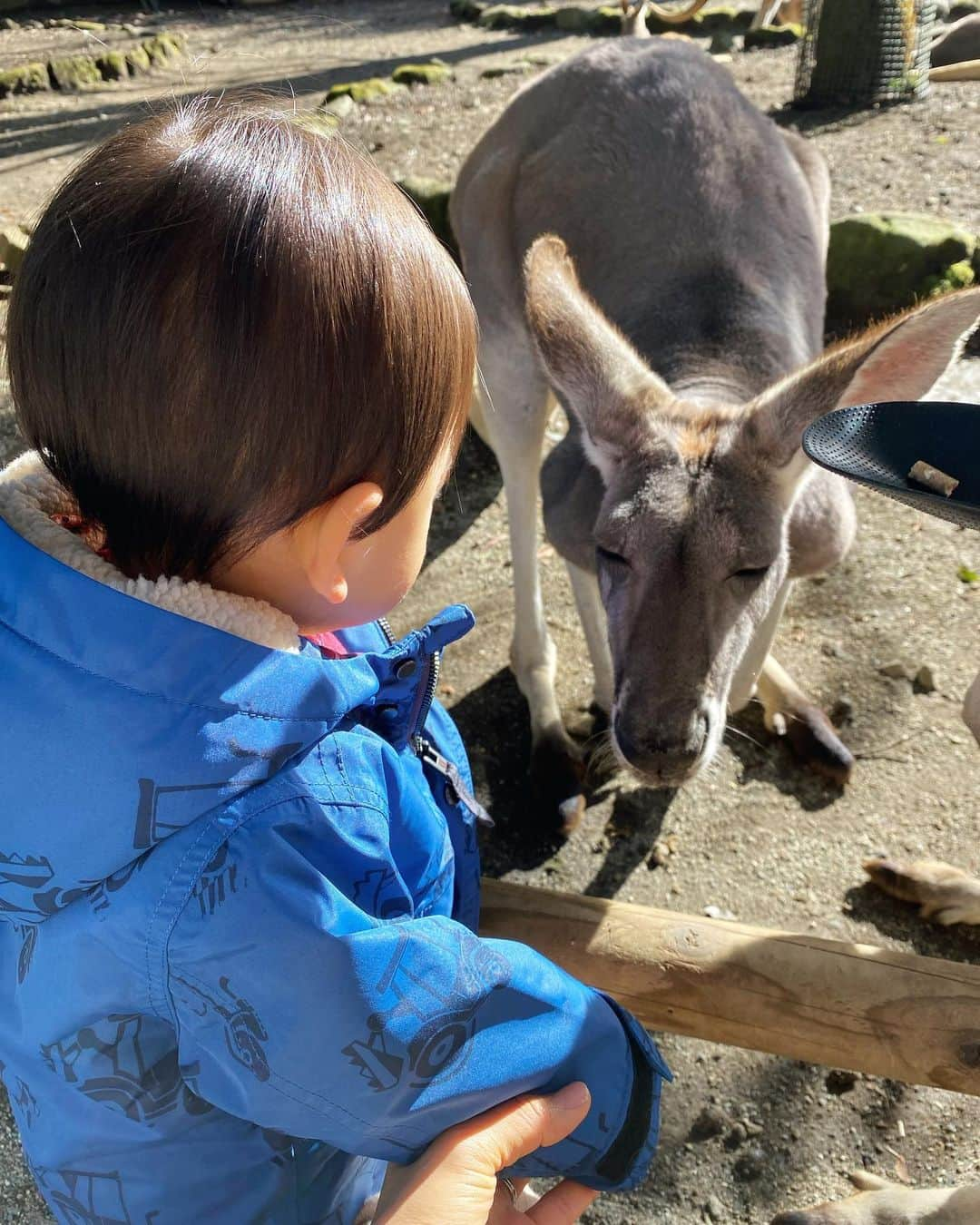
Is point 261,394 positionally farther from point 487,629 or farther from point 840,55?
point 840,55

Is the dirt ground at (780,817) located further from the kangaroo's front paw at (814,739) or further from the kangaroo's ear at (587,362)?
the kangaroo's ear at (587,362)

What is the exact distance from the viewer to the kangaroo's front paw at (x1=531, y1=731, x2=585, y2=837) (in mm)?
2340

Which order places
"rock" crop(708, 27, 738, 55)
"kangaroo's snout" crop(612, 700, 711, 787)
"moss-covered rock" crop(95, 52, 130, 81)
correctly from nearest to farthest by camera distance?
"kangaroo's snout" crop(612, 700, 711, 787) < "rock" crop(708, 27, 738, 55) < "moss-covered rock" crop(95, 52, 130, 81)

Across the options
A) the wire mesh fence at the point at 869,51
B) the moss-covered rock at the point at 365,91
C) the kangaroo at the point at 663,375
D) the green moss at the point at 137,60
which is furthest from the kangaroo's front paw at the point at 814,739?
the green moss at the point at 137,60

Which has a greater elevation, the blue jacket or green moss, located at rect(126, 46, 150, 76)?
green moss, located at rect(126, 46, 150, 76)

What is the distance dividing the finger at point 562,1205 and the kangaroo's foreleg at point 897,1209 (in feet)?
2.05

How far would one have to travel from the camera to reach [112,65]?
784cm

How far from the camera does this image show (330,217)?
82 centimetres

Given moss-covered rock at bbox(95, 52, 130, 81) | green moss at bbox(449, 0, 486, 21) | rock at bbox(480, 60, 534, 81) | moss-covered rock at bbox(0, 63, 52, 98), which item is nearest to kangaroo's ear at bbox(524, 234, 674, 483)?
rock at bbox(480, 60, 534, 81)

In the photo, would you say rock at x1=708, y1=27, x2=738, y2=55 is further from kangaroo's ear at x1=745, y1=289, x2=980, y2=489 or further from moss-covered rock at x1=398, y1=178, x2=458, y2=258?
kangaroo's ear at x1=745, y1=289, x2=980, y2=489

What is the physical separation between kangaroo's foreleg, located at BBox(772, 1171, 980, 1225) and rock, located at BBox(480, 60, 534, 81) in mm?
7162

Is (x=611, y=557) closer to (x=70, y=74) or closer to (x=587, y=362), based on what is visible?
(x=587, y=362)

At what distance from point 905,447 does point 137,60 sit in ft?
27.1

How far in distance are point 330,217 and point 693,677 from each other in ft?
3.51
